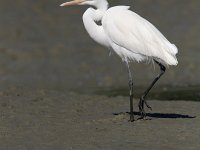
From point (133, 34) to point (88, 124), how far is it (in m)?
1.33

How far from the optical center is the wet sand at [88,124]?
8.07 meters

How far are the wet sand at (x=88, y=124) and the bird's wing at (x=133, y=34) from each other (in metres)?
0.95

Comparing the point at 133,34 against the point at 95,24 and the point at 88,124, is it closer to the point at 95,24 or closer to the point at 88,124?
the point at 95,24

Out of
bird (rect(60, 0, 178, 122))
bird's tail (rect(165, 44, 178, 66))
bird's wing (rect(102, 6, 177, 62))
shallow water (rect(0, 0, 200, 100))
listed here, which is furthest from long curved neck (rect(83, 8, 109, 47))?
shallow water (rect(0, 0, 200, 100))

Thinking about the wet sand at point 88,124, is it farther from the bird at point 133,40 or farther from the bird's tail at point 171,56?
the bird's tail at point 171,56

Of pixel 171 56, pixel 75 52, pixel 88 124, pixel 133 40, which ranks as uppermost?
pixel 75 52

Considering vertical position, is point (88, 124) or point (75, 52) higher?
point (75, 52)

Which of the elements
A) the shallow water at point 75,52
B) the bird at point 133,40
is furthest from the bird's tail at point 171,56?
the shallow water at point 75,52

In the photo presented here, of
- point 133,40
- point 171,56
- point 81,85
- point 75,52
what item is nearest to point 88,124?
point 133,40

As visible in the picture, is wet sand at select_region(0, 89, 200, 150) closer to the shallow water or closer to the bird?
the bird

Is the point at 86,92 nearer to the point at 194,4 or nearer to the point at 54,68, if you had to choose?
the point at 54,68

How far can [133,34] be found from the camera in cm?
973

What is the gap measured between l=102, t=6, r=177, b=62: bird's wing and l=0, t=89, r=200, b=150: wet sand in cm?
95

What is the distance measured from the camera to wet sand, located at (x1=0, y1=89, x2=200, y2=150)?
318 inches
